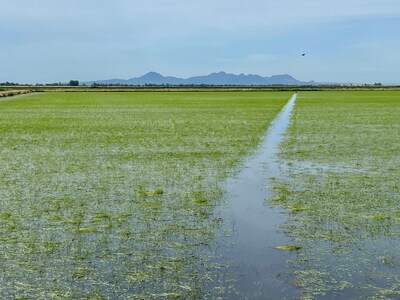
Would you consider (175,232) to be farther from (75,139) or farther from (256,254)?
(75,139)

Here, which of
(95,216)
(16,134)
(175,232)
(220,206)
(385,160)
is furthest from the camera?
(16,134)

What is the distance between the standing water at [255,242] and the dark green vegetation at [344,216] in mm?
257

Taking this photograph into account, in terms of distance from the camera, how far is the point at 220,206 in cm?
1038

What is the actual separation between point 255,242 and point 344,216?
7.04 feet

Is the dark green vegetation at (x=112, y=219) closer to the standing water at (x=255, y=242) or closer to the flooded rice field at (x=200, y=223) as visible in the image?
the flooded rice field at (x=200, y=223)

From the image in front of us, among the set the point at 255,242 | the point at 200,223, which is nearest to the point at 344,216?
the point at 255,242

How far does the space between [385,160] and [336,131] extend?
9.14m

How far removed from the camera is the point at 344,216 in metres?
9.42

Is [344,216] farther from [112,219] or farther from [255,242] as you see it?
[112,219]

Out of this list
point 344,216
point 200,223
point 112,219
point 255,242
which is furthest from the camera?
point 344,216

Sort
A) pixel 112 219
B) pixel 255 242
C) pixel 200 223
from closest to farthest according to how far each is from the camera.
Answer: pixel 255 242 → pixel 200 223 → pixel 112 219

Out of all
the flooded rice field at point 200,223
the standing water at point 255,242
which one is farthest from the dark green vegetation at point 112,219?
the standing water at point 255,242

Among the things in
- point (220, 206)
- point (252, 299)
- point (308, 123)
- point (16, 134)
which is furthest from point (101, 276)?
point (308, 123)

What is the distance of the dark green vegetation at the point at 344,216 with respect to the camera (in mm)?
6551
